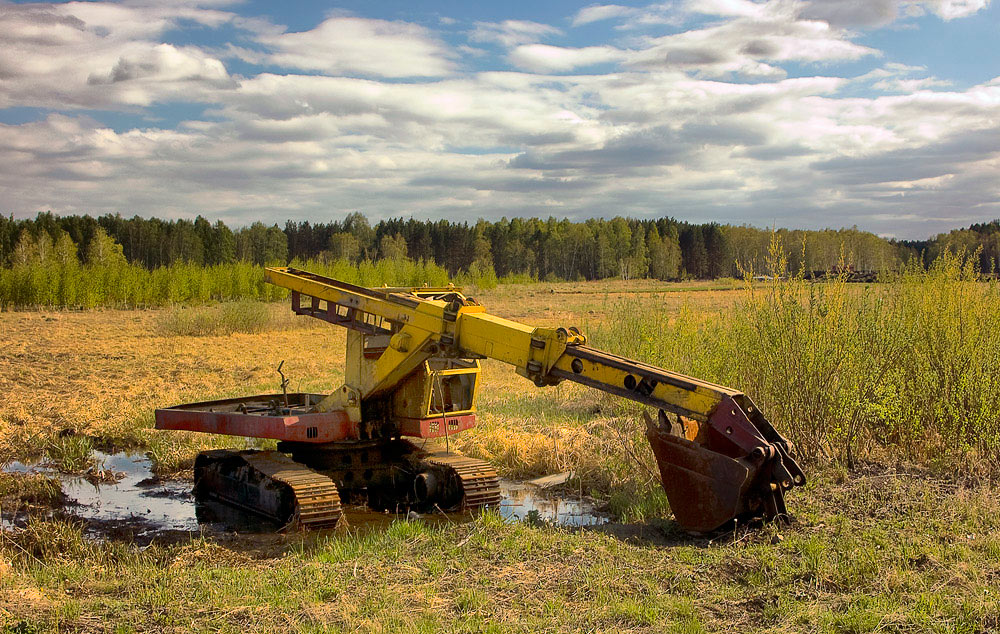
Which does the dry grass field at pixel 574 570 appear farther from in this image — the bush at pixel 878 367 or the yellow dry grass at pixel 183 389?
the yellow dry grass at pixel 183 389

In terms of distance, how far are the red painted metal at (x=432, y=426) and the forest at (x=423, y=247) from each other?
107 ft

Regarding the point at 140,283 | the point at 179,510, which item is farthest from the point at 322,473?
the point at 140,283

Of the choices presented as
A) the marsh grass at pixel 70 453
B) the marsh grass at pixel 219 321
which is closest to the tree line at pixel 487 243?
the marsh grass at pixel 219 321

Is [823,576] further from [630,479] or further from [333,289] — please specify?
[333,289]

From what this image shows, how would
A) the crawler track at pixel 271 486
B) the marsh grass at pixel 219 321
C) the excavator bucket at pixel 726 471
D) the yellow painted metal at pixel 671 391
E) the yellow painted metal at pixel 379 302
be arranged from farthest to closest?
the marsh grass at pixel 219 321 → the yellow painted metal at pixel 379 302 → the crawler track at pixel 271 486 → the yellow painted metal at pixel 671 391 → the excavator bucket at pixel 726 471

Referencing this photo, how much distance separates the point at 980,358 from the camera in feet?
28.2

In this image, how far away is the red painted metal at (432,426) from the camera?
29.2ft

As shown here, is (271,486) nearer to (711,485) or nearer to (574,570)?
(574,570)

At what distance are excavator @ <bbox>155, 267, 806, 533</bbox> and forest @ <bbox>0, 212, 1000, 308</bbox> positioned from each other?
32342 millimetres

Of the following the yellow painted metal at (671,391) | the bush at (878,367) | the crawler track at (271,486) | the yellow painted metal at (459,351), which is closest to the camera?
the yellow painted metal at (671,391)

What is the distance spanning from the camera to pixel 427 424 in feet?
29.3

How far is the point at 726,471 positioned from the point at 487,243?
283 feet

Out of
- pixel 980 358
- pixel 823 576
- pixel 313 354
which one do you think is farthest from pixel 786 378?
pixel 313 354

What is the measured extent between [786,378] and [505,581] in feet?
14.5
